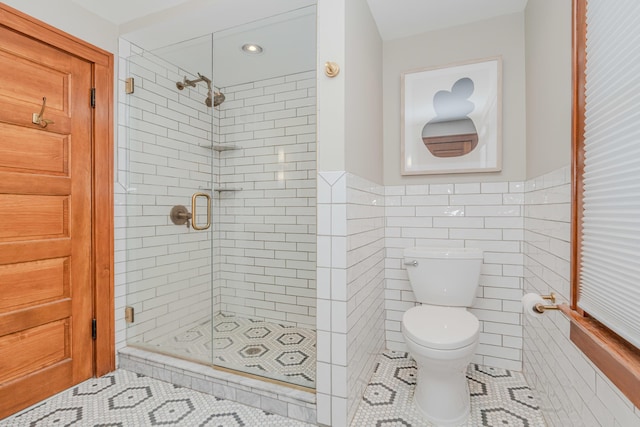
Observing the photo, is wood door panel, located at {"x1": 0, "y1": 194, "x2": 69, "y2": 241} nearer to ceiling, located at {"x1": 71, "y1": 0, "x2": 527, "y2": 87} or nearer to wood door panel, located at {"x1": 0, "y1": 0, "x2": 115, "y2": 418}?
wood door panel, located at {"x1": 0, "y1": 0, "x2": 115, "y2": 418}

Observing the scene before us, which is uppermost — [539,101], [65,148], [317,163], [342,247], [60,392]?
[539,101]

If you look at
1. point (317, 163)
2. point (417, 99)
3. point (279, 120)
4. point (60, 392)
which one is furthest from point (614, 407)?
point (60, 392)

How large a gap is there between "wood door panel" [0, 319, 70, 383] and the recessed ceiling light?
1956mm

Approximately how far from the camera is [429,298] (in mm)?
1908

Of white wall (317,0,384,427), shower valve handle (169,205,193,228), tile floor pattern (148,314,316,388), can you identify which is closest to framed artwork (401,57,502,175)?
white wall (317,0,384,427)

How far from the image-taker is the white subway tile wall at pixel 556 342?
92 cm

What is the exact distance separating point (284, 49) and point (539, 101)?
146 cm

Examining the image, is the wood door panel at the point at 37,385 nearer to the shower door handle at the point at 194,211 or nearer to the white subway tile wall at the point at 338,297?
the shower door handle at the point at 194,211

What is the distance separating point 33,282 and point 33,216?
0.35 metres

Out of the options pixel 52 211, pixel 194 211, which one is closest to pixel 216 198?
pixel 194 211

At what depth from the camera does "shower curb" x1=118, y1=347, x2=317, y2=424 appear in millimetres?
1562

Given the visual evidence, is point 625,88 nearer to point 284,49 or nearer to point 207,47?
point 284,49

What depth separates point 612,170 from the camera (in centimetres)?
80

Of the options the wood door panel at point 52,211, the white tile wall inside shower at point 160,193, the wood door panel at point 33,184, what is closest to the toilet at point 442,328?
the white tile wall inside shower at point 160,193
